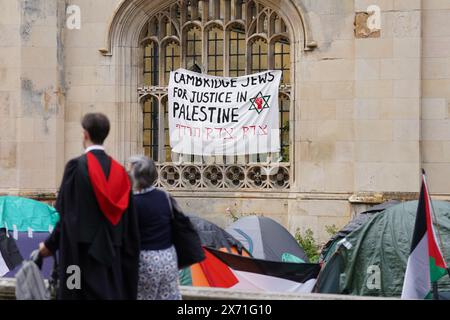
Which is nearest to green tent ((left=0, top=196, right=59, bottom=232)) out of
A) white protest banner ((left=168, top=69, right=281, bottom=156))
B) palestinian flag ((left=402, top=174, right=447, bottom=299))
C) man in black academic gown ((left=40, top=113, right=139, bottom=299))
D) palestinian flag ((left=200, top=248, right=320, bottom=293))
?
palestinian flag ((left=200, top=248, right=320, bottom=293))

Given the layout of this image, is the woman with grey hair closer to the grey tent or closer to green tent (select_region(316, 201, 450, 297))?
green tent (select_region(316, 201, 450, 297))

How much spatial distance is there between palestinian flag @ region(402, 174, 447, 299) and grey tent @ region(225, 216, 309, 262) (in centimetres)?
392

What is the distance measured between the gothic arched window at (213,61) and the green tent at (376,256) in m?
4.71

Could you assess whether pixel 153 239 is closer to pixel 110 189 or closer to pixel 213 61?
pixel 110 189

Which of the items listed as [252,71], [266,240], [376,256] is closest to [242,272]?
[376,256]

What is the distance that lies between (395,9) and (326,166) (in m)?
2.83

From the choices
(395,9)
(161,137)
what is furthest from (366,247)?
(161,137)

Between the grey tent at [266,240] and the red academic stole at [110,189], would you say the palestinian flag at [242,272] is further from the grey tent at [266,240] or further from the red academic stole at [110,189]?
the red academic stole at [110,189]

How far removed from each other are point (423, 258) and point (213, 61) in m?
8.76

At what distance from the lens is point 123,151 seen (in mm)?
16281

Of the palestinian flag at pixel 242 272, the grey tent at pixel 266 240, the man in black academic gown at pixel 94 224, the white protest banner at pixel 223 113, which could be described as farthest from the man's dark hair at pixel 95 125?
the white protest banner at pixel 223 113

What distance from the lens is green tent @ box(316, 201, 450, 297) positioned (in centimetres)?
1078

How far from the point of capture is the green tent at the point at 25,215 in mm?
12570

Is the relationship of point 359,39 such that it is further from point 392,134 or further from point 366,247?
point 366,247
